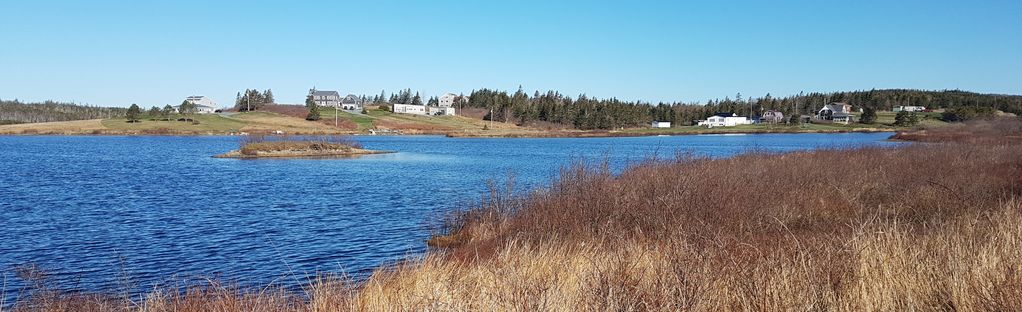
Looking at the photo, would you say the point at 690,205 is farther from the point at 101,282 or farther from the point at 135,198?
the point at 135,198

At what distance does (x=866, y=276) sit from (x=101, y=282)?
43.2 ft

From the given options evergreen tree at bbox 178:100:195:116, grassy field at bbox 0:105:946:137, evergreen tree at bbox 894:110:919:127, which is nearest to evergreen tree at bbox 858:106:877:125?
grassy field at bbox 0:105:946:137

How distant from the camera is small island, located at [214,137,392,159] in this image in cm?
6166

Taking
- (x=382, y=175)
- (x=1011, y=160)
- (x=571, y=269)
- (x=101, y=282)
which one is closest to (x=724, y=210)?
(x=571, y=269)

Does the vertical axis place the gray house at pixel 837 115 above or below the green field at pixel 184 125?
above

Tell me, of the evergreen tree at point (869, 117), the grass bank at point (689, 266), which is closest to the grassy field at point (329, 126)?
the evergreen tree at point (869, 117)

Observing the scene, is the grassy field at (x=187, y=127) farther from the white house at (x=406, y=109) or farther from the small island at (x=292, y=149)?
the small island at (x=292, y=149)

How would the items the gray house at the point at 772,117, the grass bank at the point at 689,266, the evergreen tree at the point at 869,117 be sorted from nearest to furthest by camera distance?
the grass bank at the point at 689,266 → the evergreen tree at the point at 869,117 → the gray house at the point at 772,117

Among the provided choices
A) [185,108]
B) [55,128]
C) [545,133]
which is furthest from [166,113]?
[545,133]

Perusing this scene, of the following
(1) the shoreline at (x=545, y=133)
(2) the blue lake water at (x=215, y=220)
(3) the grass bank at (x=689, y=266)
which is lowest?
(2) the blue lake water at (x=215, y=220)

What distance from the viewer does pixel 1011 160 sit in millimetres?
29625

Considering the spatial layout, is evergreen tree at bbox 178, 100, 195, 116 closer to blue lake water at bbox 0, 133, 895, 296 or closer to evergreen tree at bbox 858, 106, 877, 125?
blue lake water at bbox 0, 133, 895, 296

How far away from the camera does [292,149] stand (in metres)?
64.2

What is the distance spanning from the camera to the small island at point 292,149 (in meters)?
61.7
